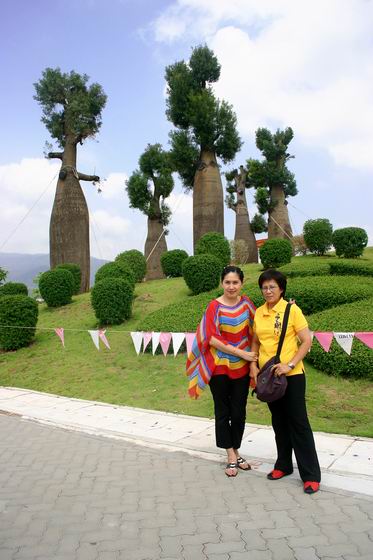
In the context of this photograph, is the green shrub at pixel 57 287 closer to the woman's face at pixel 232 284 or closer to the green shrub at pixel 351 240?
the green shrub at pixel 351 240

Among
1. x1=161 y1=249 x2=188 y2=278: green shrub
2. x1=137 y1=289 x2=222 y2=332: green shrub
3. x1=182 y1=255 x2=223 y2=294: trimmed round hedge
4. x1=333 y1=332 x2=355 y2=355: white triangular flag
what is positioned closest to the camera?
x1=333 y1=332 x2=355 y2=355: white triangular flag

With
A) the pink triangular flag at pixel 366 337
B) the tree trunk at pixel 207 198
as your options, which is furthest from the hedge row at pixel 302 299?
the tree trunk at pixel 207 198

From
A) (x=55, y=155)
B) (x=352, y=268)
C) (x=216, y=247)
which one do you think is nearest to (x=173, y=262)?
(x=216, y=247)

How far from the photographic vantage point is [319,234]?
755 inches

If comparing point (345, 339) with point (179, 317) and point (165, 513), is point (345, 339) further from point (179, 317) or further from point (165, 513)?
point (179, 317)

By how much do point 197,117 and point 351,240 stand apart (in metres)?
8.67

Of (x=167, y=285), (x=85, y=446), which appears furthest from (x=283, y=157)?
(x=85, y=446)

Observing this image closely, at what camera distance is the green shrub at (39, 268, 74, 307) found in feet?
49.5

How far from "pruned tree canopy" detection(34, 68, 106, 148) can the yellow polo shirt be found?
18.4 metres

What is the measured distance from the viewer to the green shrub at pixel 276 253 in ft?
50.2

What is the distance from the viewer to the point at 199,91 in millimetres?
21141

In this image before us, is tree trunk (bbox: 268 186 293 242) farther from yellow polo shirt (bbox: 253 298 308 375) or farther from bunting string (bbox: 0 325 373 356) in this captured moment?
yellow polo shirt (bbox: 253 298 308 375)

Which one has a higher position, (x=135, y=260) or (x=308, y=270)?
(x=135, y=260)

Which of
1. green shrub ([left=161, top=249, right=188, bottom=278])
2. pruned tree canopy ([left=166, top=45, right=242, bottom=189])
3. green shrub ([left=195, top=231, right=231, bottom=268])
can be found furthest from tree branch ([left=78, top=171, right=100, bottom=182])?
green shrub ([left=195, top=231, right=231, bottom=268])
